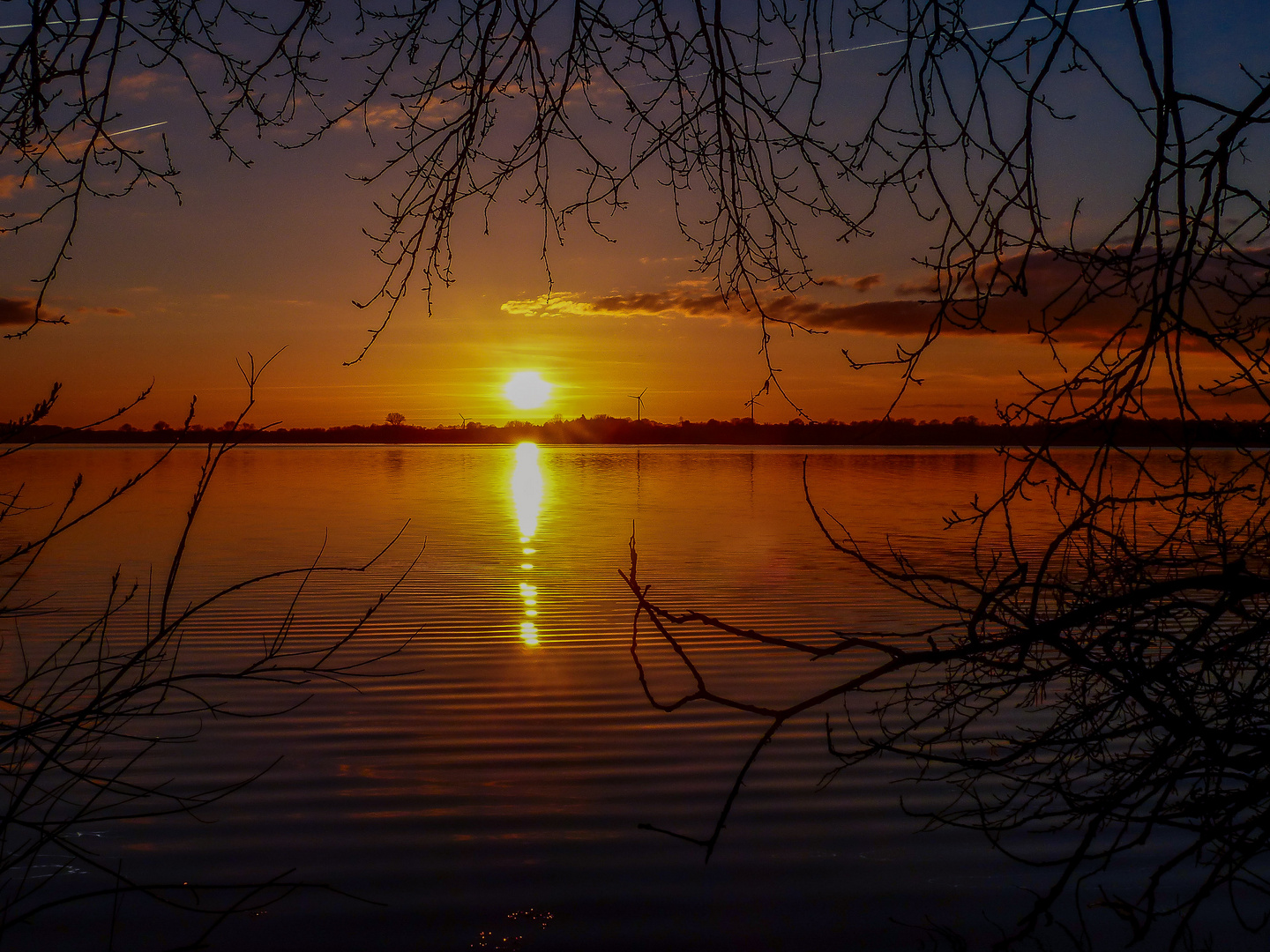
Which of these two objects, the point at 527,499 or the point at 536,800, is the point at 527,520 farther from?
the point at 536,800

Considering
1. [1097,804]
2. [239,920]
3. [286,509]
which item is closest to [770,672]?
[239,920]

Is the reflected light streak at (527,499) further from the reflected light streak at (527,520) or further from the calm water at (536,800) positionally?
the calm water at (536,800)

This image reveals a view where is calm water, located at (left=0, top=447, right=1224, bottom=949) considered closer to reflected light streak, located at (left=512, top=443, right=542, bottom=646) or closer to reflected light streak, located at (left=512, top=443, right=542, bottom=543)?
reflected light streak, located at (left=512, top=443, right=542, bottom=646)

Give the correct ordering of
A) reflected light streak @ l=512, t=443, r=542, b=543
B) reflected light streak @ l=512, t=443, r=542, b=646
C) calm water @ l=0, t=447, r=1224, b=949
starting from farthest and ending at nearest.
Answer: reflected light streak @ l=512, t=443, r=542, b=543, reflected light streak @ l=512, t=443, r=542, b=646, calm water @ l=0, t=447, r=1224, b=949

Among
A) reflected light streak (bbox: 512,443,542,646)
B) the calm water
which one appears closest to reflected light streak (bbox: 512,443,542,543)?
reflected light streak (bbox: 512,443,542,646)

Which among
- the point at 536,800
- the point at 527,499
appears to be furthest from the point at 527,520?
the point at 536,800

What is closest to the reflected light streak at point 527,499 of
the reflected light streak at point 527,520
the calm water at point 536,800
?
the reflected light streak at point 527,520

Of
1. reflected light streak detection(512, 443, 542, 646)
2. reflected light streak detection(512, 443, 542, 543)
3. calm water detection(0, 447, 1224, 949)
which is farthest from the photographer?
reflected light streak detection(512, 443, 542, 543)

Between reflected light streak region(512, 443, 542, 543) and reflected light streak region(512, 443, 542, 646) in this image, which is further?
reflected light streak region(512, 443, 542, 543)

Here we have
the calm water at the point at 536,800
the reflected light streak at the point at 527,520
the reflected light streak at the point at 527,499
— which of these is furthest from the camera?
the reflected light streak at the point at 527,499

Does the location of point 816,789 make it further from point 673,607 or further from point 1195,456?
point 673,607

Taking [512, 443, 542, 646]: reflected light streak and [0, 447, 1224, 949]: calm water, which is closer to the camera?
[0, 447, 1224, 949]: calm water

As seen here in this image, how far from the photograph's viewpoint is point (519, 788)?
475 centimetres

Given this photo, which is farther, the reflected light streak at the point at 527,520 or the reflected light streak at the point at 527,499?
the reflected light streak at the point at 527,499
